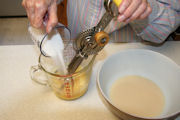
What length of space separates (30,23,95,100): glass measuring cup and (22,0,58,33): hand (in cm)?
5

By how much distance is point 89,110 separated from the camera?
48 centimetres

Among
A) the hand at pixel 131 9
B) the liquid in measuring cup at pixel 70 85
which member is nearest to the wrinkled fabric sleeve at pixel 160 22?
the hand at pixel 131 9

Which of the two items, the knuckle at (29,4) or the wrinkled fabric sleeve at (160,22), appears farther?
the wrinkled fabric sleeve at (160,22)

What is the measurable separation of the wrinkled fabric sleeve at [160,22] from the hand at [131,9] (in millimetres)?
217

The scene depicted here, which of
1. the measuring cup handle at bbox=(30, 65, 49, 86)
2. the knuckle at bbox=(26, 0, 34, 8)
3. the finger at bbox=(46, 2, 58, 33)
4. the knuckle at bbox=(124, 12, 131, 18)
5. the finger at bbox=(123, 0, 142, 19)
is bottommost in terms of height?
the measuring cup handle at bbox=(30, 65, 49, 86)

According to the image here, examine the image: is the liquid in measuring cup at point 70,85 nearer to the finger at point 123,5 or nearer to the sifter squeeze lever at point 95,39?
the sifter squeeze lever at point 95,39

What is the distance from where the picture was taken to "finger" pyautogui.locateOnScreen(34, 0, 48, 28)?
425 millimetres

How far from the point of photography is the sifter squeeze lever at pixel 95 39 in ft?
1.16

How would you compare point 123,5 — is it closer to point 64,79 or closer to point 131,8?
point 131,8

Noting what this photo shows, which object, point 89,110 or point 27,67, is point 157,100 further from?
point 27,67

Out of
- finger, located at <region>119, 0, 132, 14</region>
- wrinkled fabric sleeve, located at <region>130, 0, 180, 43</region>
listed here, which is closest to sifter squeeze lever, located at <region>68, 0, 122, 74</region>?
finger, located at <region>119, 0, 132, 14</region>

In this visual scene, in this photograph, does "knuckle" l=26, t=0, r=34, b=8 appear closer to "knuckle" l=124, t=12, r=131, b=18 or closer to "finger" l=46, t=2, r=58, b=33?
"finger" l=46, t=2, r=58, b=33

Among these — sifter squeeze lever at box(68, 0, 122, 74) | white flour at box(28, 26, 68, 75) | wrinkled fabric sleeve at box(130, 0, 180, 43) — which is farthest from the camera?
wrinkled fabric sleeve at box(130, 0, 180, 43)

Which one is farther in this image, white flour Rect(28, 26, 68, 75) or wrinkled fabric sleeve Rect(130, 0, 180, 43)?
wrinkled fabric sleeve Rect(130, 0, 180, 43)
